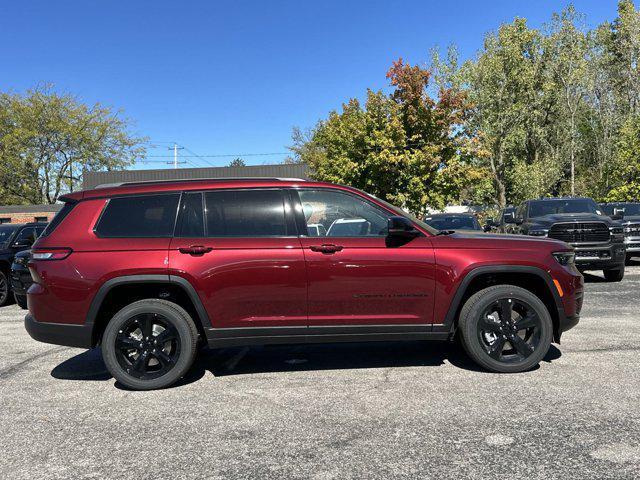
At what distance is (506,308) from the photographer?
4465 millimetres

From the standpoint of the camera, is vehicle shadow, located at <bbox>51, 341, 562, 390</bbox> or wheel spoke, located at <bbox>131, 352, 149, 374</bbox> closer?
wheel spoke, located at <bbox>131, 352, 149, 374</bbox>

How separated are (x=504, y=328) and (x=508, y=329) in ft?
0.12

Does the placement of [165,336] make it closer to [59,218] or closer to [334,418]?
[59,218]

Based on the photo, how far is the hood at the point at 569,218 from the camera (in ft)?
32.9

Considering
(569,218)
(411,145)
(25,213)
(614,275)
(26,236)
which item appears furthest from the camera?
(25,213)

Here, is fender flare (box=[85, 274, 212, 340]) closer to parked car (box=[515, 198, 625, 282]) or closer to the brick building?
parked car (box=[515, 198, 625, 282])

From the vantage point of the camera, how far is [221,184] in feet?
14.8

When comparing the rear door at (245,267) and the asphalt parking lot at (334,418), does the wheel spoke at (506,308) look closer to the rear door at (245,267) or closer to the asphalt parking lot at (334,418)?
the asphalt parking lot at (334,418)

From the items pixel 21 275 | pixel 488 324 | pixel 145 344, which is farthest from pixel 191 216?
pixel 21 275

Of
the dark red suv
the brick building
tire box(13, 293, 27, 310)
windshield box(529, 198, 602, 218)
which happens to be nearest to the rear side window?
the dark red suv

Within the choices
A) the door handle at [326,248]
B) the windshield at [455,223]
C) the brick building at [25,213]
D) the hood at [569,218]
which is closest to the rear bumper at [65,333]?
the door handle at [326,248]

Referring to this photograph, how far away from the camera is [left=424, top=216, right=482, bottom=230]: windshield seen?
40.0ft

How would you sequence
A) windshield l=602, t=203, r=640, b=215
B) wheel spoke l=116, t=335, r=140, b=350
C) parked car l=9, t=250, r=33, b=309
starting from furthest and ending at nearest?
1. windshield l=602, t=203, r=640, b=215
2. parked car l=9, t=250, r=33, b=309
3. wheel spoke l=116, t=335, r=140, b=350

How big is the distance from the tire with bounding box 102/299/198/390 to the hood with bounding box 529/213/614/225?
8342mm
